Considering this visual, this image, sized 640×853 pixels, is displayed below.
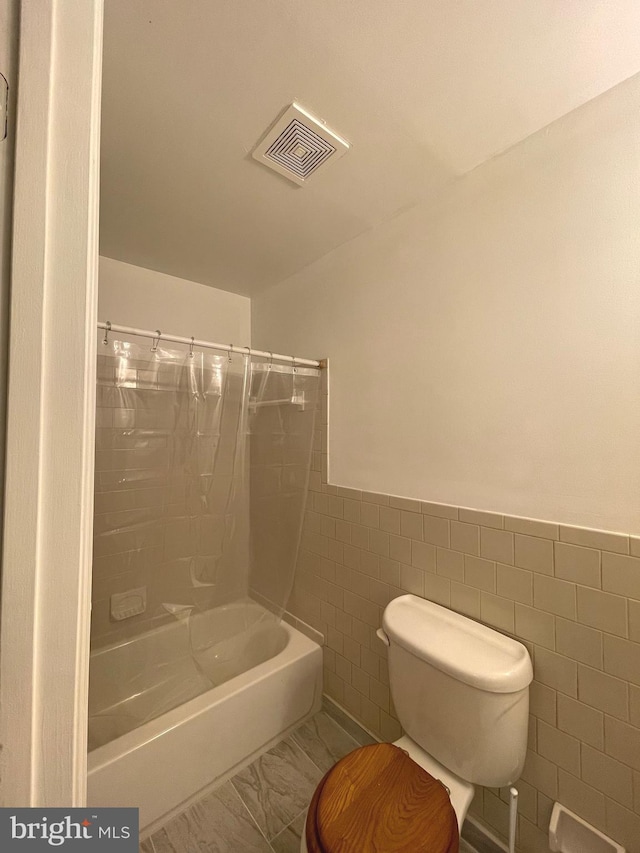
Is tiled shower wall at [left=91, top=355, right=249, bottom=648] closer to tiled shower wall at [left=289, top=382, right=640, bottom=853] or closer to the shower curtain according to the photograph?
the shower curtain

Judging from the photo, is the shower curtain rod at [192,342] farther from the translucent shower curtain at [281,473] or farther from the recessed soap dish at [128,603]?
the recessed soap dish at [128,603]

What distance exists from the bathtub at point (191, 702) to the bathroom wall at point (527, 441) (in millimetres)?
305

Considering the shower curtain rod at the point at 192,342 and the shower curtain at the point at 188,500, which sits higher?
the shower curtain rod at the point at 192,342

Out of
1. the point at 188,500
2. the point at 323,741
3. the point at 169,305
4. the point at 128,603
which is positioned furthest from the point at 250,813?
the point at 169,305

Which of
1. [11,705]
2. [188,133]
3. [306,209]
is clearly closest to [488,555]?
[11,705]

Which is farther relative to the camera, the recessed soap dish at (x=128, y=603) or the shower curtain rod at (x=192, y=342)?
the recessed soap dish at (x=128, y=603)

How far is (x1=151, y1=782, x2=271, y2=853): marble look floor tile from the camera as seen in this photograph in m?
1.13

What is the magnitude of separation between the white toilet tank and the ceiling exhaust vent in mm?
1545

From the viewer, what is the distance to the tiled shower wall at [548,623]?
0.88m

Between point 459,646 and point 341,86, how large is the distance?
5.22 feet

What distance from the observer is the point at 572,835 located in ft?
3.13

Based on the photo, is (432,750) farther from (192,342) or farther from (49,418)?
(192,342)

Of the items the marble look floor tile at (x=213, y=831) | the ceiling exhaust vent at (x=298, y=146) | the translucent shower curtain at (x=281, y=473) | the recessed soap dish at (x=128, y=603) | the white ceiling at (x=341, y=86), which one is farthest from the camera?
the translucent shower curtain at (x=281, y=473)

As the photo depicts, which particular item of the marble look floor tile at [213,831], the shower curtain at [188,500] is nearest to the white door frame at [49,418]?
the shower curtain at [188,500]
